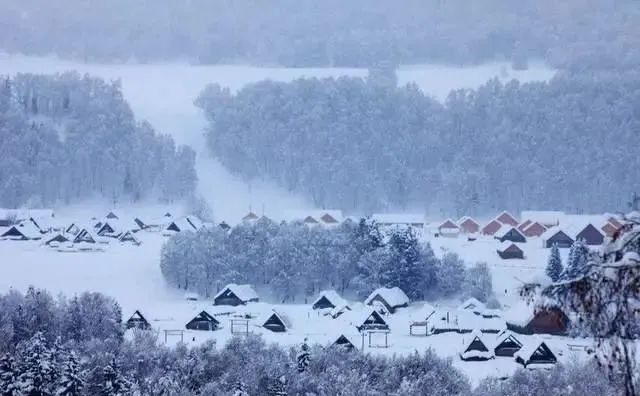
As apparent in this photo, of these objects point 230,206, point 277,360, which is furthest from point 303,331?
point 230,206

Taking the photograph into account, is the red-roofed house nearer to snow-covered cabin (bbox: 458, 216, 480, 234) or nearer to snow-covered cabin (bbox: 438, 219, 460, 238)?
snow-covered cabin (bbox: 458, 216, 480, 234)

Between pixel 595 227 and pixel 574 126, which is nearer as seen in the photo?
pixel 595 227

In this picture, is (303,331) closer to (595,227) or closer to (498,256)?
(498,256)

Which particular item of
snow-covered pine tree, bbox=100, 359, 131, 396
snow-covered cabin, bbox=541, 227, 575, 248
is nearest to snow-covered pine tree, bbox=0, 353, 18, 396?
snow-covered pine tree, bbox=100, 359, 131, 396

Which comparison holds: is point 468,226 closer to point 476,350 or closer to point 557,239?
point 557,239

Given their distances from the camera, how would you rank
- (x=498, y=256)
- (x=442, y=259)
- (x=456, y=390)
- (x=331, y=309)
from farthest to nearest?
(x=498, y=256)
(x=442, y=259)
(x=331, y=309)
(x=456, y=390)

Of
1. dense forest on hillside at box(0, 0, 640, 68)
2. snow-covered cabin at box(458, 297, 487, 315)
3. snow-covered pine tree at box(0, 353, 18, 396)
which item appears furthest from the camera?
dense forest on hillside at box(0, 0, 640, 68)
